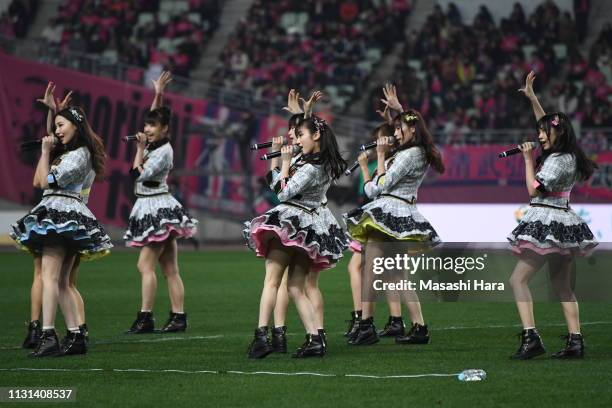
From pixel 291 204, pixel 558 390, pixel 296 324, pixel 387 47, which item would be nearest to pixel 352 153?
pixel 387 47

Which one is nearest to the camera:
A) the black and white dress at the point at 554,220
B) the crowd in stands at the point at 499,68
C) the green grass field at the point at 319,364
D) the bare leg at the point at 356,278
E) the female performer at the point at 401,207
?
the green grass field at the point at 319,364

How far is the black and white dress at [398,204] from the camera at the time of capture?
1076 cm

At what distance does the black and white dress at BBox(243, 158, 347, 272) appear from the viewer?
9.66m

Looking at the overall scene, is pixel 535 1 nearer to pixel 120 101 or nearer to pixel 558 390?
pixel 120 101

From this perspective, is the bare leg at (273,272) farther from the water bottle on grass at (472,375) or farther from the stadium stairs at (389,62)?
the stadium stairs at (389,62)

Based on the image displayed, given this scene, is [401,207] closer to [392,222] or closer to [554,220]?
[392,222]

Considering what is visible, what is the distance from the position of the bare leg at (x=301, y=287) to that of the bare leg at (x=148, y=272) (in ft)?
8.90

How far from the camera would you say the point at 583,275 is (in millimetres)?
16328

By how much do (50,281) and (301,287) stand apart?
205 cm

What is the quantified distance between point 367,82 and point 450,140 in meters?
4.48

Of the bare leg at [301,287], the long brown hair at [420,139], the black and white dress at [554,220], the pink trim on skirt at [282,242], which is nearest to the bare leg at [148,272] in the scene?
the pink trim on skirt at [282,242]

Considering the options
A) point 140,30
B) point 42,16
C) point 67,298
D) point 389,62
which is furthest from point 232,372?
point 42,16

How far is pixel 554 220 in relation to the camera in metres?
9.62

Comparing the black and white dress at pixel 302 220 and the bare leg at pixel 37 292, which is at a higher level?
the black and white dress at pixel 302 220
